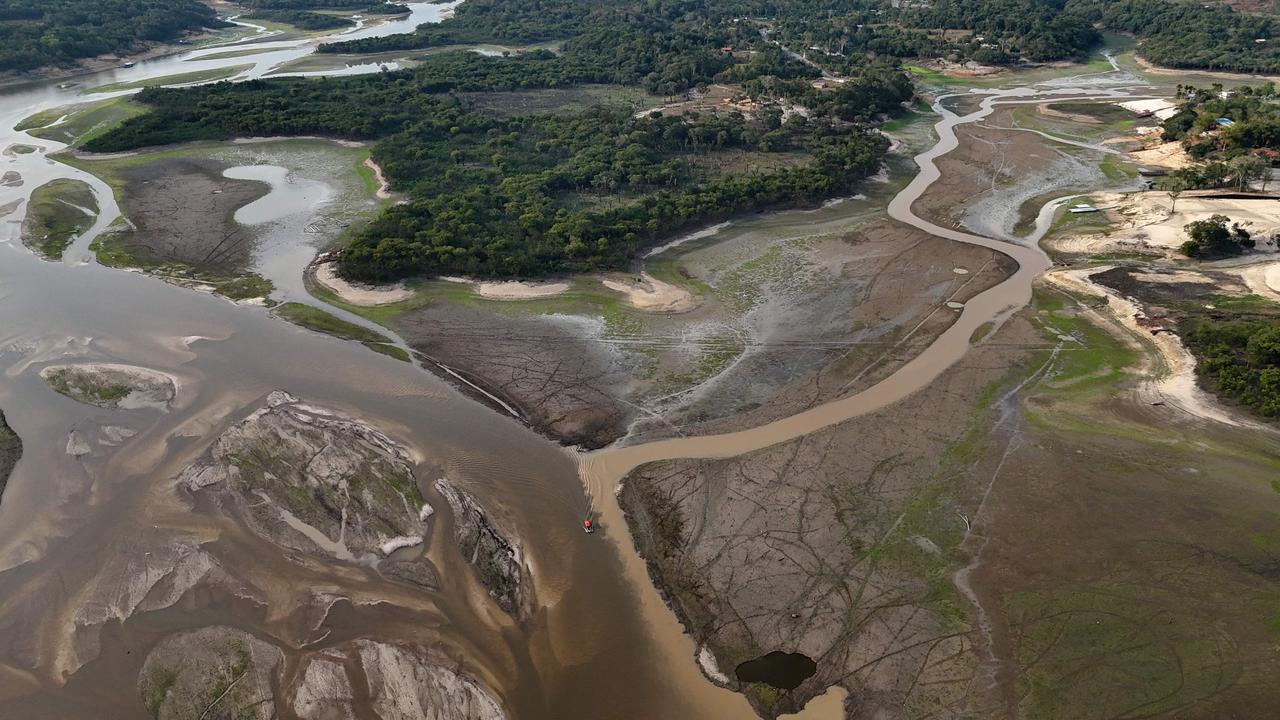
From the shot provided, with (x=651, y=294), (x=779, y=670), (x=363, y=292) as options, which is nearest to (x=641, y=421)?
(x=651, y=294)

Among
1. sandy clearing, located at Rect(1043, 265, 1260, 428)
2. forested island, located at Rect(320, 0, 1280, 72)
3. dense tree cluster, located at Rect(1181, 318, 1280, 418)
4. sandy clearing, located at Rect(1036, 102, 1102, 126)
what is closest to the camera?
dense tree cluster, located at Rect(1181, 318, 1280, 418)

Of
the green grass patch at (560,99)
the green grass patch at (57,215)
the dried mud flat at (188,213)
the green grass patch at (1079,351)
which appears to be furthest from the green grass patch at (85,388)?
the green grass patch at (560,99)

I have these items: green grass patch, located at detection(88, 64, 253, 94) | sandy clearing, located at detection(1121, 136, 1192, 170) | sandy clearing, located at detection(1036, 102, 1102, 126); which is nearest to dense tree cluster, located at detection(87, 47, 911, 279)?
green grass patch, located at detection(88, 64, 253, 94)

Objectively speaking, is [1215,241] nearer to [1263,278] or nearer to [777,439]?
[1263,278]

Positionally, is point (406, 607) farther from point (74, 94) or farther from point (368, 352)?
point (74, 94)

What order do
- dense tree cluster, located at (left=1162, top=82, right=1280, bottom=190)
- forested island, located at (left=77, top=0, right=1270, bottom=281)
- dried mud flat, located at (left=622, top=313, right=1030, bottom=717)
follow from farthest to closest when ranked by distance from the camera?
1. dense tree cluster, located at (left=1162, top=82, right=1280, bottom=190)
2. forested island, located at (left=77, top=0, right=1270, bottom=281)
3. dried mud flat, located at (left=622, top=313, right=1030, bottom=717)

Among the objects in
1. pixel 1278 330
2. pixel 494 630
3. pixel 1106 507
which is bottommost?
pixel 494 630

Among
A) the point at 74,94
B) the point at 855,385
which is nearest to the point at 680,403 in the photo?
the point at 855,385

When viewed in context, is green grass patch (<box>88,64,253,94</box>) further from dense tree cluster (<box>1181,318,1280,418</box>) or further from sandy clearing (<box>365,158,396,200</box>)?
dense tree cluster (<box>1181,318,1280,418</box>)
